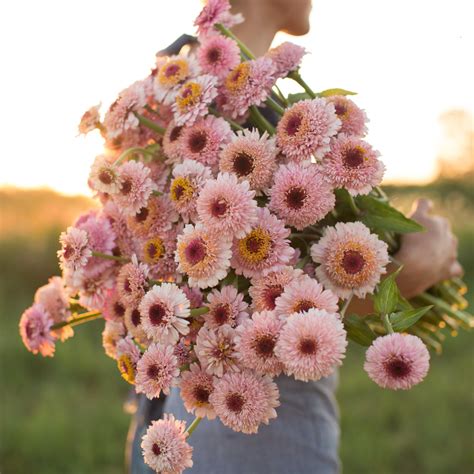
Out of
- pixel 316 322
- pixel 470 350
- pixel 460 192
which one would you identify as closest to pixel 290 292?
pixel 316 322

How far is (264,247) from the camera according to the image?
0.97m

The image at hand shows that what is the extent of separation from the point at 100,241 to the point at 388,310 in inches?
18.6

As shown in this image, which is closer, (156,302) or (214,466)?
(156,302)

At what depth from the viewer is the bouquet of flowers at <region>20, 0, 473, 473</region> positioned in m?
0.92

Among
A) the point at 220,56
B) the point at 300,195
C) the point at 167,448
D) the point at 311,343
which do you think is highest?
the point at 220,56

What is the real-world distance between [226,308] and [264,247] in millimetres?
98

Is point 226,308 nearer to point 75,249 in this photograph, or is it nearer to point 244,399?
point 244,399

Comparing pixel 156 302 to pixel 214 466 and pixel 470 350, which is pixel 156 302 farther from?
pixel 470 350

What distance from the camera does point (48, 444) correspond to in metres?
3.18

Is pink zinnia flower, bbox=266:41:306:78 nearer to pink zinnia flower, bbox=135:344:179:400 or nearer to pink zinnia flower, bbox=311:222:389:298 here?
pink zinnia flower, bbox=311:222:389:298

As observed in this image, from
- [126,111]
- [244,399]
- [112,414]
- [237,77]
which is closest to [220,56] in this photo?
[237,77]

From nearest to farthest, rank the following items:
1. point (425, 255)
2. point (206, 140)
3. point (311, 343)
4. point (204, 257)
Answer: point (311, 343), point (204, 257), point (206, 140), point (425, 255)

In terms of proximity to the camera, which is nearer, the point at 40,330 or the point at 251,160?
the point at 251,160

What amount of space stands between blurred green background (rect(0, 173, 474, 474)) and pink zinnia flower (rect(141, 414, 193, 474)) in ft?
6.10
